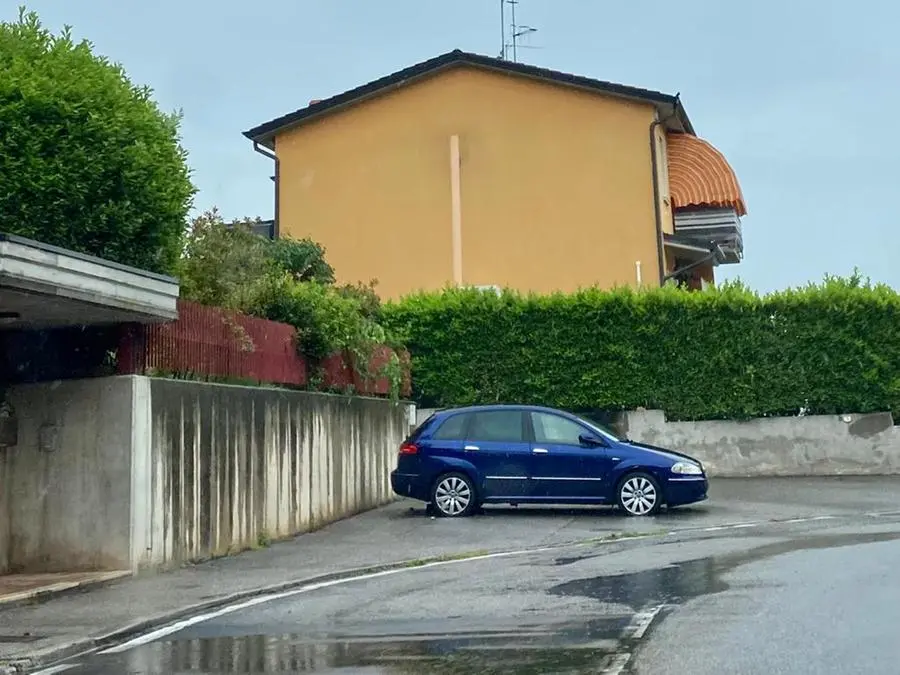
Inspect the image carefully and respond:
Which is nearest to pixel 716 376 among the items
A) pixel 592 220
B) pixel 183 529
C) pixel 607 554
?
pixel 592 220

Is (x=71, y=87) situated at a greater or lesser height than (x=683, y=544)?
greater

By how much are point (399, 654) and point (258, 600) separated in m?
3.48

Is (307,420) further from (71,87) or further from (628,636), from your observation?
(628,636)

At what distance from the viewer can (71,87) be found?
13.1 metres

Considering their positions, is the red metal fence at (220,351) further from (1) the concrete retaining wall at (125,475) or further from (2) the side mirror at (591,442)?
(2) the side mirror at (591,442)

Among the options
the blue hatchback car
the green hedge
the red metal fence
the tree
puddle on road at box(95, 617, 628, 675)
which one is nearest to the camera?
puddle on road at box(95, 617, 628, 675)

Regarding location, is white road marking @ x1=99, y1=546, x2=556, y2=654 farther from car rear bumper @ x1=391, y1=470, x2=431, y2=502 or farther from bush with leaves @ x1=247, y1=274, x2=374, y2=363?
bush with leaves @ x1=247, y1=274, x2=374, y2=363

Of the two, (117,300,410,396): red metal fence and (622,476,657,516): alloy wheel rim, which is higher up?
(117,300,410,396): red metal fence

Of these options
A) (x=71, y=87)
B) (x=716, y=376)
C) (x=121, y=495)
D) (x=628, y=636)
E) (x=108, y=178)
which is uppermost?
(x=71, y=87)

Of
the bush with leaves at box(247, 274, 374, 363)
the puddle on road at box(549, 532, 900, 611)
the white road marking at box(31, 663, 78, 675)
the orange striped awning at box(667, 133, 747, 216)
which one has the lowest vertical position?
the white road marking at box(31, 663, 78, 675)

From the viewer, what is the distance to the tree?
1281 centimetres

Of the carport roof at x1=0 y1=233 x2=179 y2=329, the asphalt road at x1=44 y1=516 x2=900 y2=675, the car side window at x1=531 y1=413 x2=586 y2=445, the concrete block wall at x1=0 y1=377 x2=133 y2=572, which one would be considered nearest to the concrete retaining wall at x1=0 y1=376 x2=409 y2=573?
the concrete block wall at x1=0 y1=377 x2=133 y2=572

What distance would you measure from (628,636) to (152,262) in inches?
299

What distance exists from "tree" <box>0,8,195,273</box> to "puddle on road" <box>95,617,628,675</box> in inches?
207
